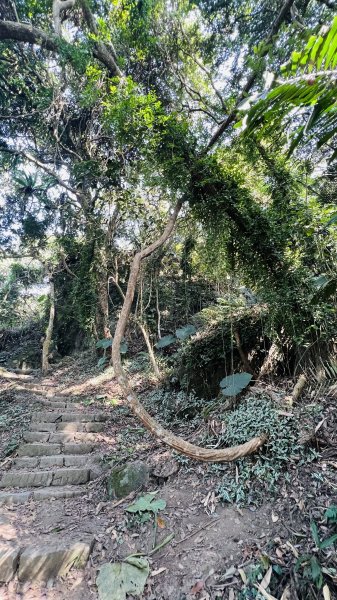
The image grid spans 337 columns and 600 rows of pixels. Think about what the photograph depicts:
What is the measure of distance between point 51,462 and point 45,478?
0.35 m

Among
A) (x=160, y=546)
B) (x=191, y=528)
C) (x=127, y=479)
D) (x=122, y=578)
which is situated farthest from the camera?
(x=127, y=479)

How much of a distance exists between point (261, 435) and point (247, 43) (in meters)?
7.42

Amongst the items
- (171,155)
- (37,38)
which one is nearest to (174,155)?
(171,155)

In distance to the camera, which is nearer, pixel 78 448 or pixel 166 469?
pixel 166 469

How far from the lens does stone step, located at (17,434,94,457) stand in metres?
4.12

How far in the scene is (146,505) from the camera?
270 cm

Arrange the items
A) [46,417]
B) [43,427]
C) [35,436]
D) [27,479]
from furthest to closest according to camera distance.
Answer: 1. [46,417]
2. [43,427]
3. [35,436]
4. [27,479]

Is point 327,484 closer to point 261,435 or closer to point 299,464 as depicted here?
point 299,464

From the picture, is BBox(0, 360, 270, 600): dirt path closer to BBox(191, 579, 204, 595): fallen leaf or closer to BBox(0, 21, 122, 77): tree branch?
BBox(191, 579, 204, 595): fallen leaf

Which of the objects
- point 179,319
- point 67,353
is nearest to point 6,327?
point 67,353

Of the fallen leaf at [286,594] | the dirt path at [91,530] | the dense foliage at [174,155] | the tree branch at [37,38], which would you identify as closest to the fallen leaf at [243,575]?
the dirt path at [91,530]

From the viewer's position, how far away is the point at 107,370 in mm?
7492

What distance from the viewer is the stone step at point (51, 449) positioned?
412cm

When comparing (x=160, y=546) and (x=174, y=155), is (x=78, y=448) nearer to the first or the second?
(x=160, y=546)
